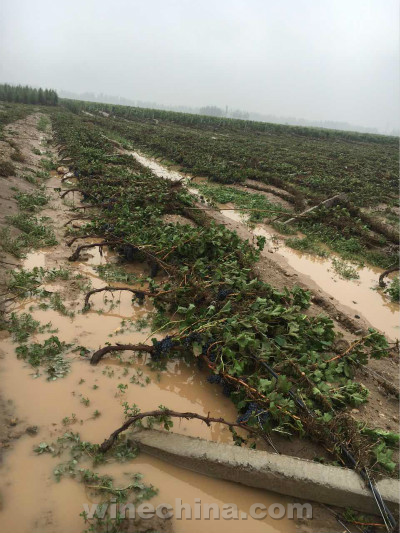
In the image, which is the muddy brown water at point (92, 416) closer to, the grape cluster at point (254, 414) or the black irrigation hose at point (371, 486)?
the grape cluster at point (254, 414)

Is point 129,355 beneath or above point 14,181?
beneath

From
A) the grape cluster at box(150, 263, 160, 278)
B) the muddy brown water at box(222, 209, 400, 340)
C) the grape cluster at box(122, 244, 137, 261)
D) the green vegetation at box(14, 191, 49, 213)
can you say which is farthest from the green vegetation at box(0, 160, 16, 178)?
the muddy brown water at box(222, 209, 400, 340)

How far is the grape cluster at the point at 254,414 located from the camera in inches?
131

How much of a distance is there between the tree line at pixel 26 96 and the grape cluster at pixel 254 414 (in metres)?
73.3

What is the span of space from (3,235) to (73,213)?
260cm

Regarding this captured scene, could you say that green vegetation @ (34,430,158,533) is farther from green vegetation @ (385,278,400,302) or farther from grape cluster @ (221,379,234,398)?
green vegetation @ (385,278,400,302)

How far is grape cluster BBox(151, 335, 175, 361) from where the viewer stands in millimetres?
4105

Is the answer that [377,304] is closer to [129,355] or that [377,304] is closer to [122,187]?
[129,355]

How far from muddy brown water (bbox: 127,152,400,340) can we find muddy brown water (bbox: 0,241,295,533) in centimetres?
374

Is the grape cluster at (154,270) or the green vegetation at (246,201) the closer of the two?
the grape cluster at (154,270)

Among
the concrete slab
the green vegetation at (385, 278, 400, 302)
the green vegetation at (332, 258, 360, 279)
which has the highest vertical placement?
the green vegetation at (332, 258, 360, 279)

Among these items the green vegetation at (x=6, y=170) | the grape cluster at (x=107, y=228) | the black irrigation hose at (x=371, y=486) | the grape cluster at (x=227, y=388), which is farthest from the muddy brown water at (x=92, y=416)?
the green vegetation at (x=6, y=170)

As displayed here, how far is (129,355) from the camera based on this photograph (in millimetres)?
4316

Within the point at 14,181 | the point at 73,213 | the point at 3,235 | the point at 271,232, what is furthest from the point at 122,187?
the point at 271,232
